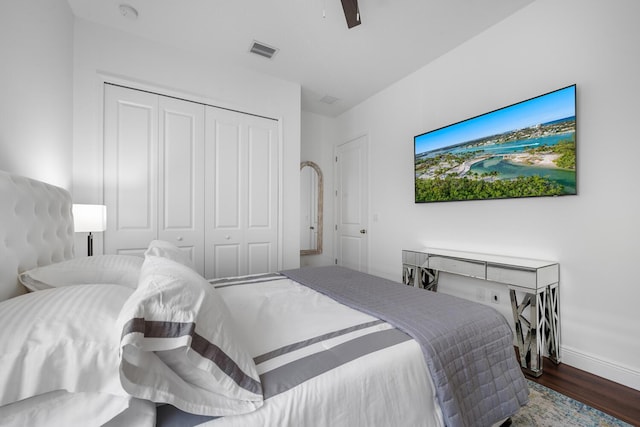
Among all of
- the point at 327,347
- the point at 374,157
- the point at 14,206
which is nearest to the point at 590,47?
the point at 374,157

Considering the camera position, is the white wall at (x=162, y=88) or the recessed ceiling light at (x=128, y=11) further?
the white wall at (x=162, y=88)

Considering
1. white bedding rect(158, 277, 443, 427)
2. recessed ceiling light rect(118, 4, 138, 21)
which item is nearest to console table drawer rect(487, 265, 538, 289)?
white bedding rect(158, 277, 443, 427)

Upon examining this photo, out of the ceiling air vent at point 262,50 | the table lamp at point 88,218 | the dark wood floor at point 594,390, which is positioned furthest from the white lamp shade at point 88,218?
the dark wood floor at point 594,390

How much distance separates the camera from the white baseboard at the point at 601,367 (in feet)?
5.75

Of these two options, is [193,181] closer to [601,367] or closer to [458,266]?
[458,266]

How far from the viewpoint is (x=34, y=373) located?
1.95 ft

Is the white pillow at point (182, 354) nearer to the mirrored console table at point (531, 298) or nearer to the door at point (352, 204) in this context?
the mirrored console table at point (531, 298)

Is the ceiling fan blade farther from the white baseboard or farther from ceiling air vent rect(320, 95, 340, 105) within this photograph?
the white baseboard

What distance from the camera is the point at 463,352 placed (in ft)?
3.84

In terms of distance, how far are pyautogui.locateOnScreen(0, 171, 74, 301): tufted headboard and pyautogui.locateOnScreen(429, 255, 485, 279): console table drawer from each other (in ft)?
9.20

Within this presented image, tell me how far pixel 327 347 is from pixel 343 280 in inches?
38.5

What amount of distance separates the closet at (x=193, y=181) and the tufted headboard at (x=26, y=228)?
3.43ft

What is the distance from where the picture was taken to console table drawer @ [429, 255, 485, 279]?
222 cm

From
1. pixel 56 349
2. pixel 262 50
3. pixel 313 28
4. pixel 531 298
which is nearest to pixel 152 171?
pixel 262 50
